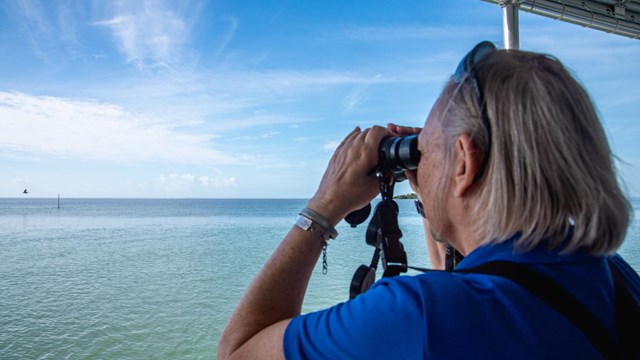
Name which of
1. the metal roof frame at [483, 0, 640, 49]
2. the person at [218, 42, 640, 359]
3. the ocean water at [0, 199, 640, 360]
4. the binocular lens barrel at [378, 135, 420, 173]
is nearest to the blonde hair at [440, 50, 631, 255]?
the person at [218, 42, 640, 359]

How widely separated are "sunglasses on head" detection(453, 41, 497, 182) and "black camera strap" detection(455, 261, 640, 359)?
13 centimetres

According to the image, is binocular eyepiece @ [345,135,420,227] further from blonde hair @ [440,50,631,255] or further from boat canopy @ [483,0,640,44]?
boat canopy @ [483,0,640,44]

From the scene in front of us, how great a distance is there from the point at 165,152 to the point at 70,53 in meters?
35.5

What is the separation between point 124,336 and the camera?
8531mm

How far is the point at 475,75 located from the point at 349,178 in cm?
25

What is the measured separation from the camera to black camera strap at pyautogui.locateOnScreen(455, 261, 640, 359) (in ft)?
1.53

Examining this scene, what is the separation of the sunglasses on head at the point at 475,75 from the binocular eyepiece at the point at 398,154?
0.12 m

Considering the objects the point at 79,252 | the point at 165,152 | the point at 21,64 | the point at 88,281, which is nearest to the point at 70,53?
the point at 21,64

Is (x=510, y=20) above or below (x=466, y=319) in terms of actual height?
above

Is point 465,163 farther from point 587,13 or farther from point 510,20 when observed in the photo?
point 587,13

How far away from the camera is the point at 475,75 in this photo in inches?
23.4

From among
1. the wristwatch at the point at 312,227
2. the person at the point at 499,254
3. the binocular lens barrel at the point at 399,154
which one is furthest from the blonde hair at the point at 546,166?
the wristwatch at the point at 312,227

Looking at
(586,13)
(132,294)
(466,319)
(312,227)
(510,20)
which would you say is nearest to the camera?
(466,319)

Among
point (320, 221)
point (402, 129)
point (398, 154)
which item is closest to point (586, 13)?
point (402, 129)
